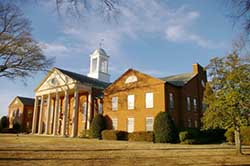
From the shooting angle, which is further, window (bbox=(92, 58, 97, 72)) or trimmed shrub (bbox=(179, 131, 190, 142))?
window (bbox=(92, 58, 97, 72))

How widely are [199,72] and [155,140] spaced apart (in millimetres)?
15355

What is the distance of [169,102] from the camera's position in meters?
30.8

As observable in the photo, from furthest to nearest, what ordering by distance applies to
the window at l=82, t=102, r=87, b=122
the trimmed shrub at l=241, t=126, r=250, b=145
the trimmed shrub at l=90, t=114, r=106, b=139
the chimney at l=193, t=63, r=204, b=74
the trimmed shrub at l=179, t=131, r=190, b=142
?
the window at l=82, t=102, r=87, b=122 → the chimney at l=193, t=63, r=204, b=74 → the trimmed shrub at l=90, t=114, r=106, b=139 → the trimmed shrub at l=179, t=131, r=190, b=142 → the trimmed shrub at l=241, t=126, r=250, b=145

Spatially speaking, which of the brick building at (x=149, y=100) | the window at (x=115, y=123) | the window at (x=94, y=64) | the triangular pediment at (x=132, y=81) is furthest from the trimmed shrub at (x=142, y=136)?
the window at (x=94, y=64)

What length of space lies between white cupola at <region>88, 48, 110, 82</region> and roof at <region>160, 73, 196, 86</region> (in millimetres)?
15849

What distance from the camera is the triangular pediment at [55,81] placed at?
40.7 metres

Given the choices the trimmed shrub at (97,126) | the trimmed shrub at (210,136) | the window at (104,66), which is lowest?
the trimmed shrub at (210,136)

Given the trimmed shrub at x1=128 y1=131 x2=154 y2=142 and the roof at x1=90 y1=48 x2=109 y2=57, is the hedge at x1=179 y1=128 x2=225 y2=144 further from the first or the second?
the roof at x1=90 y1=48 x2=109 y2=57

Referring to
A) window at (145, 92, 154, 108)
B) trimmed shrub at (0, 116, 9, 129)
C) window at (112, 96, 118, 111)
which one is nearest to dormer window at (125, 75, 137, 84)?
window at (112, 96, 118, 111)

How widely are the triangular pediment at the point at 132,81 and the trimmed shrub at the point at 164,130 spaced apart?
5048mm

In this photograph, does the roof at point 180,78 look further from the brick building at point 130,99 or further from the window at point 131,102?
the window at point 131,102

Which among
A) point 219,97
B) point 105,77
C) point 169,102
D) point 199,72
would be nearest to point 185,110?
point 169,102

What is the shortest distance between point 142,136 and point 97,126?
8350 mm

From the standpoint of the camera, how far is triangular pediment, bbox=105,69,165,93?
3199 cm
